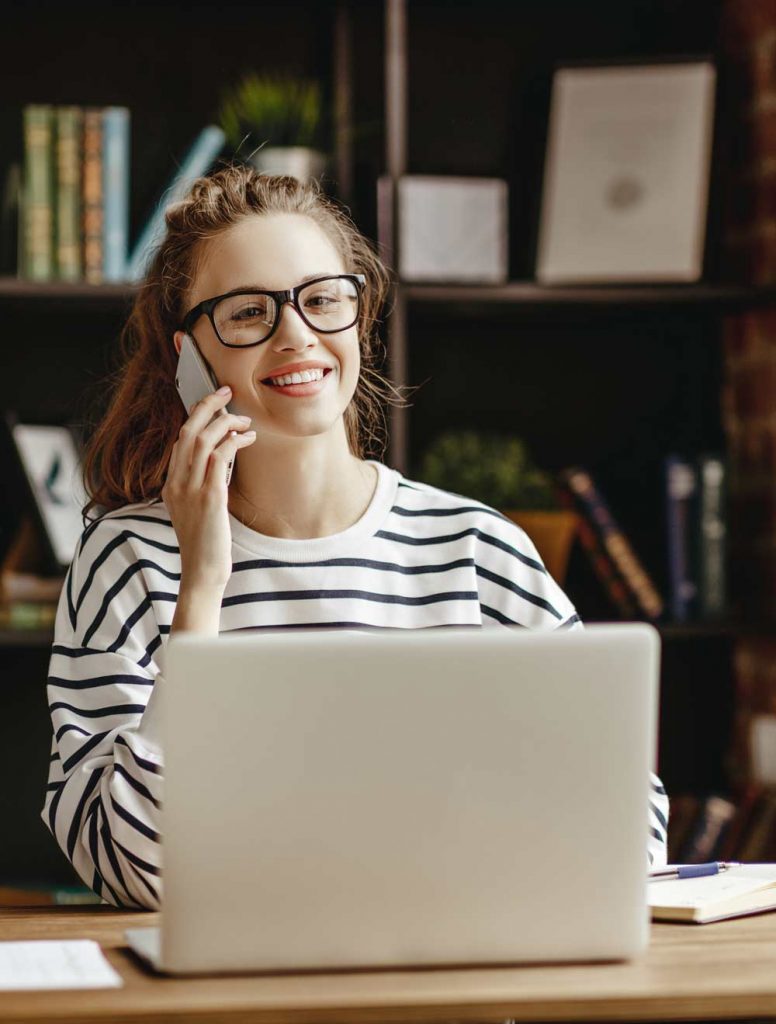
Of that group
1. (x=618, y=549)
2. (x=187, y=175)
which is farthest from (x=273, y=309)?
→ (x=618, y=549)

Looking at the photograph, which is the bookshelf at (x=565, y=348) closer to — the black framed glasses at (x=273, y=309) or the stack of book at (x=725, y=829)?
the stack of book at (x=725, y=829)

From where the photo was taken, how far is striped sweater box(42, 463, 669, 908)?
4.46 ft

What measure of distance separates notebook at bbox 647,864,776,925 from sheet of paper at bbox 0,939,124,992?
0.43 meters

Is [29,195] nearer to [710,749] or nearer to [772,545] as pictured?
[772,545]

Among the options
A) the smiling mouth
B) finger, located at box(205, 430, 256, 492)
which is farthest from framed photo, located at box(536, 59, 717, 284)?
finger, located at box(205, 430, 256, 492)

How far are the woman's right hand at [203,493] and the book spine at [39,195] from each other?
946 mm

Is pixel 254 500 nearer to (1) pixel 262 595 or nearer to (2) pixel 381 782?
(1) pixel 262 595

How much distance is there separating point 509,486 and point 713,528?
38cm

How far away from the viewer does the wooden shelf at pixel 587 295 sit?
239cm

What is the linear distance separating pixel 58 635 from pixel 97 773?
26cm

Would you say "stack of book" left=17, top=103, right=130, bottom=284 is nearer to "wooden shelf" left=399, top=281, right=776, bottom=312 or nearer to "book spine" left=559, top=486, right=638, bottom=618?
"wooden shelf" left=399, top=281, right=776, bottom=312

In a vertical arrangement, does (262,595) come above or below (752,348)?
below

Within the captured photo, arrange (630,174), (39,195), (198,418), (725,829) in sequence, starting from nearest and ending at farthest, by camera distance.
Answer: (198,418), (39,195), (725,829), (630,174)

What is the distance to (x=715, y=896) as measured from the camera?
113 centimetres
